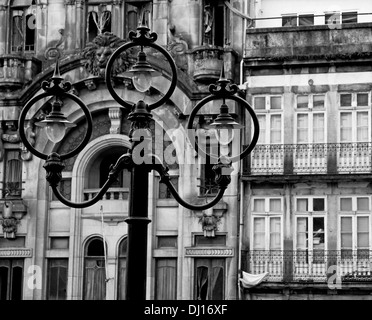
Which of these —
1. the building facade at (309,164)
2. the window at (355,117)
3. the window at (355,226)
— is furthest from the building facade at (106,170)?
the window at (355,117)

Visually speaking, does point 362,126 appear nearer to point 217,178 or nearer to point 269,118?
point 269,118

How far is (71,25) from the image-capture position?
3806cm

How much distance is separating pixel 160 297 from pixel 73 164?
16.3 ft

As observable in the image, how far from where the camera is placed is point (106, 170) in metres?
38.2

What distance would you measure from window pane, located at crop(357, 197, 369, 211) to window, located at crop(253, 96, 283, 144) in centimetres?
293

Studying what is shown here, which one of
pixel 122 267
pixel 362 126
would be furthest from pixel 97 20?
pixel 362 126

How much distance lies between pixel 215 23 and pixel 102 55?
370 centimetres

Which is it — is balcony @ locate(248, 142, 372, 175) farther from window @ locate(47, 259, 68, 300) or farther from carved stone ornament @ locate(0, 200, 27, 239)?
carved stone ornament @ locate(0, 200, 27, 239)

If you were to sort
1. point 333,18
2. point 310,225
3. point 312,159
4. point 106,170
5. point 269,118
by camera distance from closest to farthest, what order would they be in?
1. point 310,225
2. point 312,159
3. point 269,118
4. point 333,18
5. point 106,170

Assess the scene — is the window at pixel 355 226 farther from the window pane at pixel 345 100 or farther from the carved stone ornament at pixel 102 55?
the carved stone ornament at pixel 102 55

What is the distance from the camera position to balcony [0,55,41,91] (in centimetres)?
3759
